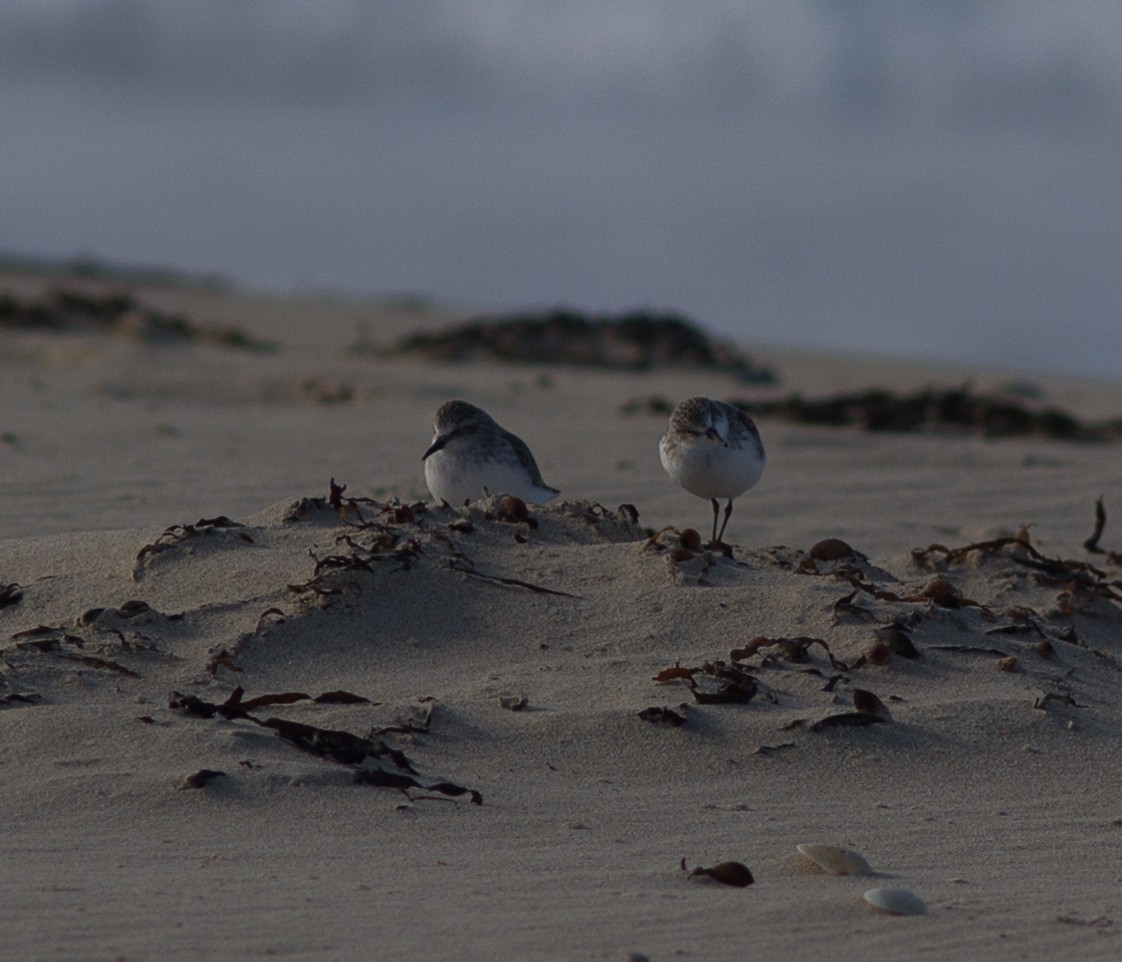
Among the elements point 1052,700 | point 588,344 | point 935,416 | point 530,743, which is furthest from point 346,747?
point 588,344

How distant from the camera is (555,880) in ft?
12.7

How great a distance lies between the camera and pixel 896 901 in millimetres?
3738

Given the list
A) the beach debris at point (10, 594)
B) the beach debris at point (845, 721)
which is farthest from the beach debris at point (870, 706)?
the beach debris at point (10, 594)

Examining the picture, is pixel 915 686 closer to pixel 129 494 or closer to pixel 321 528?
pixel 321 528

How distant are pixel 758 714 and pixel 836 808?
1.66 feet

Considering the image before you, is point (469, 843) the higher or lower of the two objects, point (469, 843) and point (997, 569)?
the lower

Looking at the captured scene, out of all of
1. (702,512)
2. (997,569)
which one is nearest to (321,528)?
(997,569)

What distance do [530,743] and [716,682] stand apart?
2.23 feet

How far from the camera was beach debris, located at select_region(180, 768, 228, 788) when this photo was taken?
13.9 feet

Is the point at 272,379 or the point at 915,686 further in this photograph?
the point at 272,379

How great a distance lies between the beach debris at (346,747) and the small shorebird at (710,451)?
3171mm

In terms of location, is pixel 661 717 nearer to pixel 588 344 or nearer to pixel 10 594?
pixel 10 594

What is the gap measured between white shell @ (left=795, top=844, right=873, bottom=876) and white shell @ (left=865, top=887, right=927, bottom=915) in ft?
0.71

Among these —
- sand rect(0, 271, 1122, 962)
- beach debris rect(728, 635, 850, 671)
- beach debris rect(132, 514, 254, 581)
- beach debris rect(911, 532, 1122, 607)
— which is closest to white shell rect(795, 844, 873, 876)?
sand rect(0, 271, 1122, 962)
